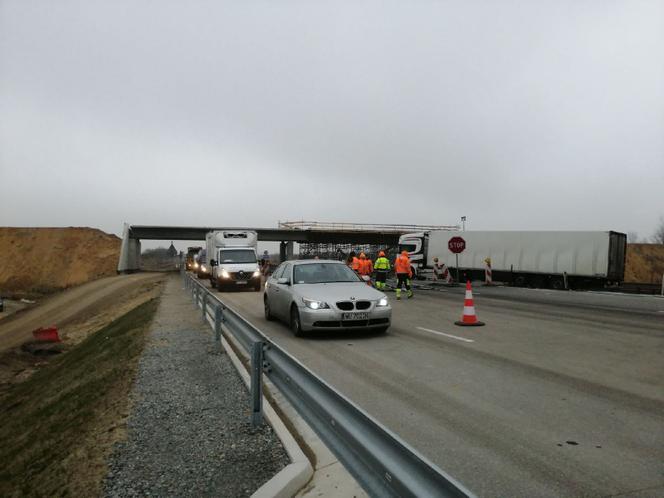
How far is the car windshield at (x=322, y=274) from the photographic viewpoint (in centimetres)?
1062

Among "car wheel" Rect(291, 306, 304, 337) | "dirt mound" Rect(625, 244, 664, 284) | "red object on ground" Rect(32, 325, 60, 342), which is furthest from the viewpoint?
"dirt mound" Rect(625, 244, 664, 284)

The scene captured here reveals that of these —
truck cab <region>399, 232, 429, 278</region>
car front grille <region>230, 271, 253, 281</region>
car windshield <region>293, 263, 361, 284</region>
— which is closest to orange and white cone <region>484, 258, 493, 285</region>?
truck cab <region>399, 232, 429, 278</region>

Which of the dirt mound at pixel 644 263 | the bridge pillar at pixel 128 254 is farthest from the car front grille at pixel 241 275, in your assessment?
the dirt mound at pixel 644 263

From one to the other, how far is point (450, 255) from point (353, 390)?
92.5 feet

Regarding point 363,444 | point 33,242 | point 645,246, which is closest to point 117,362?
point 363,444

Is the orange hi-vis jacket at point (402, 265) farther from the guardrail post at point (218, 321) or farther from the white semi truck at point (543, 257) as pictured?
the white semi truck at point (543, 257)

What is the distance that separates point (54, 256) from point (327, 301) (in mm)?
65400

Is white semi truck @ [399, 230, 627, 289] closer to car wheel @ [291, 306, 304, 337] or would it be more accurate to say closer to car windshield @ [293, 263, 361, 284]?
car windshield @ [293, 263, 361, 284]

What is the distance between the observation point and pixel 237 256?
991 inches

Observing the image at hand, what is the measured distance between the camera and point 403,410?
5.09m

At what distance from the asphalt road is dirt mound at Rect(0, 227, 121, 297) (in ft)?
174

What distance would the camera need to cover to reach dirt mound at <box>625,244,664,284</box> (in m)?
47.9

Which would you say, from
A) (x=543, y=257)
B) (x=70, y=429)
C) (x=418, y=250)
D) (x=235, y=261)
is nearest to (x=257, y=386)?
(x=70, y=429)

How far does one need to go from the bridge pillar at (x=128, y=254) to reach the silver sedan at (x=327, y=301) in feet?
147
